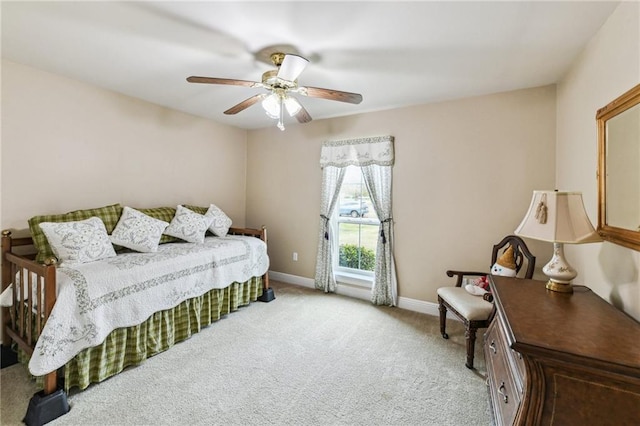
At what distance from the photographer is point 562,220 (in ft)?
4.72

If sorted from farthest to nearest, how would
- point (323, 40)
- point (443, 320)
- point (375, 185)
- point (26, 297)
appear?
point (375, 185), point (443, 320), point (26, 297), point (323, 40)

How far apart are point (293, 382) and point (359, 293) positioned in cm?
180

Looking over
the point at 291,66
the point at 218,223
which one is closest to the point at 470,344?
the point at 291,66

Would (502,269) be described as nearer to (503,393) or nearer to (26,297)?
(503,393)

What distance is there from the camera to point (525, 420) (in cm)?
98

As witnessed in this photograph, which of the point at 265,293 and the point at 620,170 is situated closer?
the point at 620,170

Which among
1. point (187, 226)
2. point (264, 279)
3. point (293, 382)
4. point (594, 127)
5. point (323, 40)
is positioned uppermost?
point (323, 40)

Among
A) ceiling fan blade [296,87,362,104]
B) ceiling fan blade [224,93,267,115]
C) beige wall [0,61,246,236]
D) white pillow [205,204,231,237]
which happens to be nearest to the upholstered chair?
ceiling fan blade [296,87,362,104]

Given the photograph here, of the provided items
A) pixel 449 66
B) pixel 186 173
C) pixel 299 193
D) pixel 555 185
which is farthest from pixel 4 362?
pixel 555 185

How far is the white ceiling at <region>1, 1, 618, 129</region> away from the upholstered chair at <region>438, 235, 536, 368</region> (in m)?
1.50

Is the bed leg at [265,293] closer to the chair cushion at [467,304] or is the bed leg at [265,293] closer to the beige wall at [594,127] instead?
the chair cushion at [467,304]

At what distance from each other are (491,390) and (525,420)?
77 cm

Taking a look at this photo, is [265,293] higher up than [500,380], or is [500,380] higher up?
[500,380]

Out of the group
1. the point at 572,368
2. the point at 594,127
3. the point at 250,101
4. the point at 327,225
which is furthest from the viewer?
the point at 327,225
